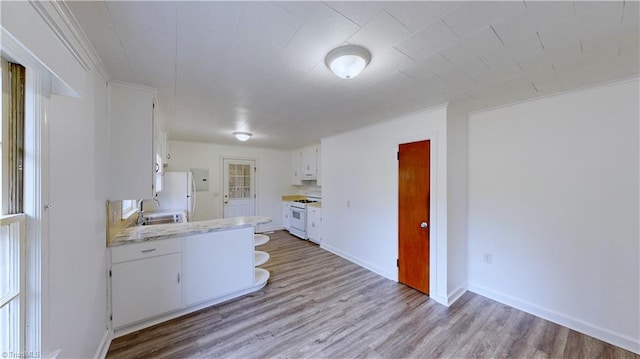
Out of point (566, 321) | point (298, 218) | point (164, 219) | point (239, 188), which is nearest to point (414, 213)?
point (566, 321)

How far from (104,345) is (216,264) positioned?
99 centimetres

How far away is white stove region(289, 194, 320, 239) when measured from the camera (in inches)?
206

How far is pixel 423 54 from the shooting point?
62.4 inches

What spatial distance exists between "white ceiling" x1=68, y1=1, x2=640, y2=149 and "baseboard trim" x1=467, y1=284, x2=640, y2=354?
2.22 m

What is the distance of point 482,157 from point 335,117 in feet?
6.36

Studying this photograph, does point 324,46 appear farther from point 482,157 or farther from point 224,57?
point 482,157

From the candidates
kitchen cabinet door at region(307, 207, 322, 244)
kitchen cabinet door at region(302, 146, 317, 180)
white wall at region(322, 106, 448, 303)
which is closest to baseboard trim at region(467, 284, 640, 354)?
white wall at region(322, 106, 448, 303)

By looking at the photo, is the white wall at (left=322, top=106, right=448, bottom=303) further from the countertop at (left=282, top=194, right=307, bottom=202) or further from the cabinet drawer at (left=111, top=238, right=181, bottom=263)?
the cabinet drawer at (left=111, top=238, right=181, bottom=263)

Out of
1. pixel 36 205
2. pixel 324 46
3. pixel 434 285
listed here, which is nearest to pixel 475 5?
pixel 324 46

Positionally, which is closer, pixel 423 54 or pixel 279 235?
pixel 423 54

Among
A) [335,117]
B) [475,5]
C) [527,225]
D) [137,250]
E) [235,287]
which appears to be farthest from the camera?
[335,117]

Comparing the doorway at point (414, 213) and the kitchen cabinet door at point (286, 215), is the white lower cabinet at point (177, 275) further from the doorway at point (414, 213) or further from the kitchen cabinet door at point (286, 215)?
the kitchen cabinet door at point (286, 215)

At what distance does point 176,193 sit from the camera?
4180 millimetres

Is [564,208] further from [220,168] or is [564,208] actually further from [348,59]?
[220,168]
